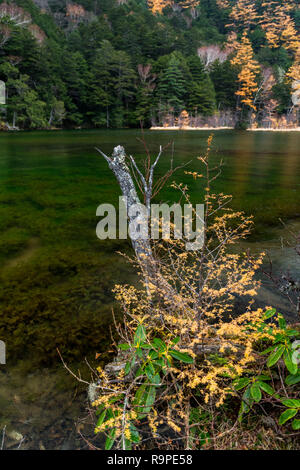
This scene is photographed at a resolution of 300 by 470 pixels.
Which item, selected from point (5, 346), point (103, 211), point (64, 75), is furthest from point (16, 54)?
point (5, 346)

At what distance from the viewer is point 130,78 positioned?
49.1 metres

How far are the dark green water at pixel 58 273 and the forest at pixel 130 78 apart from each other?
98.6 feet

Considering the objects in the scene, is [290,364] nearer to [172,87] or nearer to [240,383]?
[240,383]

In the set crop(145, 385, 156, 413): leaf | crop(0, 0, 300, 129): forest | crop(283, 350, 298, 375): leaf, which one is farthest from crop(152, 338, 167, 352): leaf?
crop(0, 0, 300, 129): forest

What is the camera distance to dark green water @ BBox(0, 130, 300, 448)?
8.59ft

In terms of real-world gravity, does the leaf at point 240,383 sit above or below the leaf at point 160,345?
below

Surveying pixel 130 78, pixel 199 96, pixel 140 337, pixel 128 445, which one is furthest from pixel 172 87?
pixel 128 445

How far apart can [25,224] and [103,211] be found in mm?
2323

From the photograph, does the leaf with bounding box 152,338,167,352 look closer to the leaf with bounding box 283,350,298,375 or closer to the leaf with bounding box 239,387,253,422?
the leaf with bounding box 239,387,253,422

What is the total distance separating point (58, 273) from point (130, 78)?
171 ft

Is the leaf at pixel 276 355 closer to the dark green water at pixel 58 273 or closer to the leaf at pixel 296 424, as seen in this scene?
the leaf at pixel 296 424

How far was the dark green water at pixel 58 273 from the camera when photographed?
2.62m

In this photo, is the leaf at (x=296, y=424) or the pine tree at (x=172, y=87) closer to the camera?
the leaf at (x=296, y=424)

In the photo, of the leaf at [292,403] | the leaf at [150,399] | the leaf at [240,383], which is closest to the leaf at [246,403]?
the leaf at [240,383]
